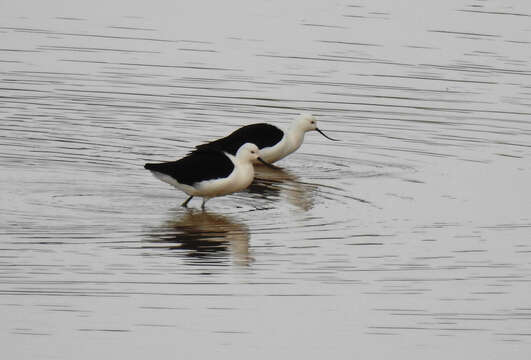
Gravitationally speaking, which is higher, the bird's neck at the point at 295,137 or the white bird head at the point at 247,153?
the white bird head at the point at 247,153

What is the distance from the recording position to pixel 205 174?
15297 mm

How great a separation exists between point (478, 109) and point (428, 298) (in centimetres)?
869

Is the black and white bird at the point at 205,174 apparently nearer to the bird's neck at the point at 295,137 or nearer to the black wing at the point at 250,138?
Result: the black wing at the point at 250,138

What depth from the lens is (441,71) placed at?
76.2ft

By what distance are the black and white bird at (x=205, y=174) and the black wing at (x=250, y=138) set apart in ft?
6.38

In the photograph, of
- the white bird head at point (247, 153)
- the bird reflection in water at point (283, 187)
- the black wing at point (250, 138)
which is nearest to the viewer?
the white bird head at point (247, 153)

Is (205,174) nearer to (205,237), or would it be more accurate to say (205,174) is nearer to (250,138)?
(205,237)

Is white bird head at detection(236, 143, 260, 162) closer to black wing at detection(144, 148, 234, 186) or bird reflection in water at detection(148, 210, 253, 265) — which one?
black wing at detection(144, 148, 234, 186)

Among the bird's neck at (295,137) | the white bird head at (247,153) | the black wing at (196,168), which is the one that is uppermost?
the white bird head at (247,153)

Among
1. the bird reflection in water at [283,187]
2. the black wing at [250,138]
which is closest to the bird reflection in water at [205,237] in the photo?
the bird reflection in water at [283,187]

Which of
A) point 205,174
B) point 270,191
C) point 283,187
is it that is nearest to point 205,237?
point 205,174

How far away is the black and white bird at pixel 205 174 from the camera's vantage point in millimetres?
15281

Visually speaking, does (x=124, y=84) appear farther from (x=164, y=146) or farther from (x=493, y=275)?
(x=493, y=275)

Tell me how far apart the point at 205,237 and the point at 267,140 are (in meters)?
3.90
